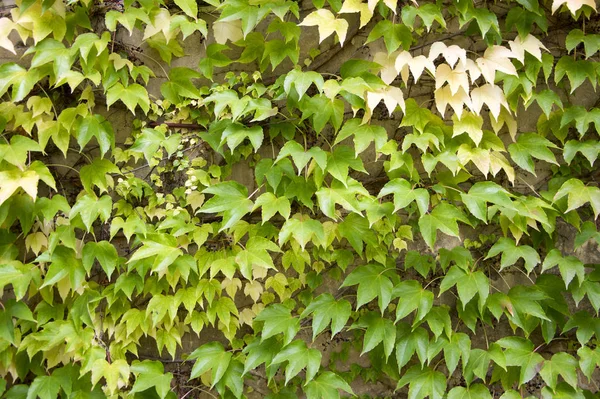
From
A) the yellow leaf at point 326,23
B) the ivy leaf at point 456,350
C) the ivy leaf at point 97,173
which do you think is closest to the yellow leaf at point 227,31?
the yellow leaf at point 326,23

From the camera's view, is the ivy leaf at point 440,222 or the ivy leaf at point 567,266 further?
the ivy leaf at point 567,266

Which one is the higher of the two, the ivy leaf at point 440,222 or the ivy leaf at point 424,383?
the ivy leaf at point 440,222

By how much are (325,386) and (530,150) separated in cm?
126

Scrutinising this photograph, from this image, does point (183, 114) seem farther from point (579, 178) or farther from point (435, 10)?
point (579, 178)

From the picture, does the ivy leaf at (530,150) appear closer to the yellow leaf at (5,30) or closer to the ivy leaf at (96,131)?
the ivy leaf at (96,131)

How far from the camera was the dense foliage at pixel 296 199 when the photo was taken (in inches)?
80.2

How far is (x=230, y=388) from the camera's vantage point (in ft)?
6.97

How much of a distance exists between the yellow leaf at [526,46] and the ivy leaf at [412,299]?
0.99m

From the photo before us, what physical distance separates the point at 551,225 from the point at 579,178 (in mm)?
299

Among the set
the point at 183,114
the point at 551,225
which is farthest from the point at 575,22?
the point at 183,114

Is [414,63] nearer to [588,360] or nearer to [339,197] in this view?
[339,197]

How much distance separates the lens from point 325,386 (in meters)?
2.08

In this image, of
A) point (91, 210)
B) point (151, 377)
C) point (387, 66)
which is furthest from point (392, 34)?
point (151, 377)

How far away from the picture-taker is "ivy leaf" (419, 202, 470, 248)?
1943mm
